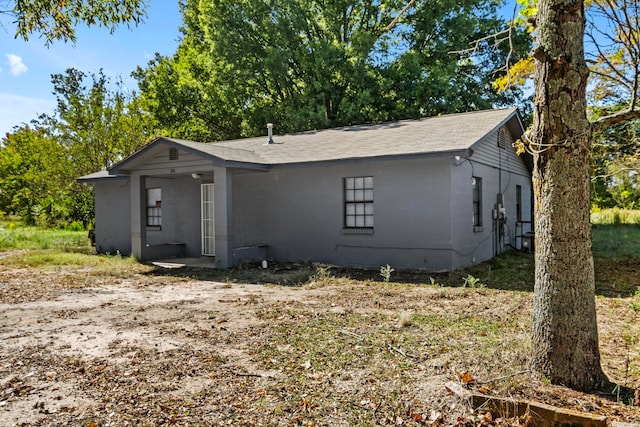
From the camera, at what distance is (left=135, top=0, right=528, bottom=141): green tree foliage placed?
2227cm

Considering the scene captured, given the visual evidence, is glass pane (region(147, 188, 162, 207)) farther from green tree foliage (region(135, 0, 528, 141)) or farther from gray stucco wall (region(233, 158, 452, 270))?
green tree foliage (region(135, 0, 528, 141))

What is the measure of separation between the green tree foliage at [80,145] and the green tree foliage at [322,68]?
6.17ft

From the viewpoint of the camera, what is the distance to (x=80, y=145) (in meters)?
25.4

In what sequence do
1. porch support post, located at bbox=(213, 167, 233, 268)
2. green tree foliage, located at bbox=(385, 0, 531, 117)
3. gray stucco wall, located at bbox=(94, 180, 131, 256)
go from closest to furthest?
porch support post, located at bbox=(213, 167, 233, 268) → gray stucco wall, located at bbox=(94, 180, 131, 256) → green tree foliage, located at bbox=(385, 0, 531, 117)

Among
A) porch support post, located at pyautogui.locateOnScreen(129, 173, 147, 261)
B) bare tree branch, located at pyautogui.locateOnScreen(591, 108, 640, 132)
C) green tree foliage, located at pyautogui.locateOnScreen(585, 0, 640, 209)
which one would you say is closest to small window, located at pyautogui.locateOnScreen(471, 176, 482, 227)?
green tree foliage, located at pyautogui.locateOnScreen(585, 0, 640, 209)

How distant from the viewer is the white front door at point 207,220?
14406mm

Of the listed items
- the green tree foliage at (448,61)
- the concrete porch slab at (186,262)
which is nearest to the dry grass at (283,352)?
the concrete porch slab at (186,262)

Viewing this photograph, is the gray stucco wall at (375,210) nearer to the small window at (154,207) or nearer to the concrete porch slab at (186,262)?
the small window at (154,207)

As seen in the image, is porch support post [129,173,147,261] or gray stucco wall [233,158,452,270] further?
porch support post [129,173,147,261]

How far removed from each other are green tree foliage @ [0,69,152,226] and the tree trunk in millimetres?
25652

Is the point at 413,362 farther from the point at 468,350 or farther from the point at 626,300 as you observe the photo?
the point at 626,300

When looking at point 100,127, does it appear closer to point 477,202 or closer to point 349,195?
point 349,195

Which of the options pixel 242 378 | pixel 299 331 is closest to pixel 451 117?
pixel 299 331

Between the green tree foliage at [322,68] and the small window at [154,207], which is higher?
the green tree foliage at [322,68]
